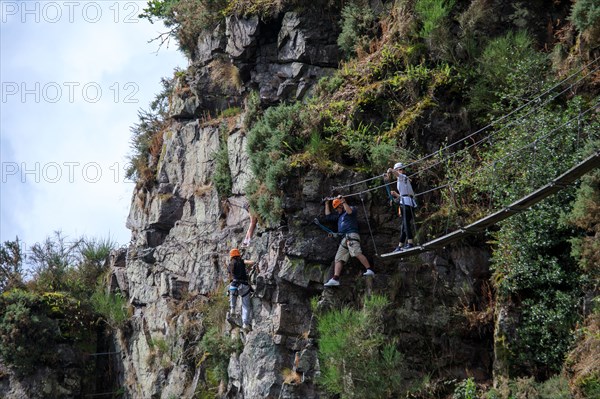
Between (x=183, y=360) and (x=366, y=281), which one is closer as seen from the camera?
(x=366, y=281)

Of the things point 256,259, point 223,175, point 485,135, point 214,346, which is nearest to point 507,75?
point 485,135

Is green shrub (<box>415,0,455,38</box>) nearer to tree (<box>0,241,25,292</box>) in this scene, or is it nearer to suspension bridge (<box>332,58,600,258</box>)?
suspension bridge (<box>332,58,600,258</box>)

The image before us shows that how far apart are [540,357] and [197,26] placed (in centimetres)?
1333

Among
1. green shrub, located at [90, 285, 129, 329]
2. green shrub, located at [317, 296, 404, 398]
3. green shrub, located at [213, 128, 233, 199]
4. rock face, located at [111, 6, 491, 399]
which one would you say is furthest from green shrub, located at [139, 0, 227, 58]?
green shrub, located at [317, 296, 404, 398]

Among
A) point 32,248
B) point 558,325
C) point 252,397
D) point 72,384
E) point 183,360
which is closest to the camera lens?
point 558,325

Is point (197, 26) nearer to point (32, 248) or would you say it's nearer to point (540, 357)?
point (32, 248)

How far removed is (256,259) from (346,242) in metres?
2.36

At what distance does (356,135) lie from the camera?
22375 millimetres

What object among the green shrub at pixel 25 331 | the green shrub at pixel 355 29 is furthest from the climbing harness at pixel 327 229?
the green shrub at pixel 25 331

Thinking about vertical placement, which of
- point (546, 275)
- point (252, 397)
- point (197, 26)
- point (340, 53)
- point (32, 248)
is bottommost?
point (252, 397)

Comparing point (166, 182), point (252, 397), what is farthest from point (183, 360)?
point (166, 182)

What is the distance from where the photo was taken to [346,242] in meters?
21.2

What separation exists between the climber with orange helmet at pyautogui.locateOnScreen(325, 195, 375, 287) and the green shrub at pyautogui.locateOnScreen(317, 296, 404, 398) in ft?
3.06

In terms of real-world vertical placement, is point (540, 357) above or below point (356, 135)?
below
